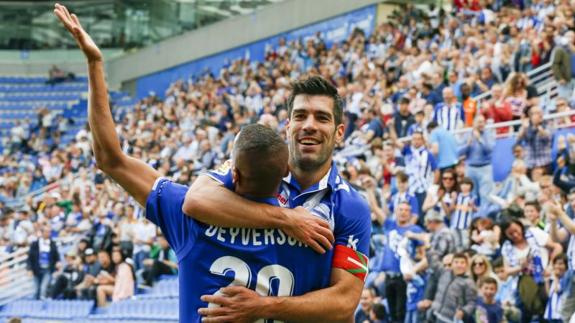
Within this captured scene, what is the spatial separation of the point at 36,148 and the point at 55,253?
1194cm

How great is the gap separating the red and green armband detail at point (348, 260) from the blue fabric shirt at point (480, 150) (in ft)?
24.9

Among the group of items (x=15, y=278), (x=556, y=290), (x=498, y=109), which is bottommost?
(x=15, y=278)

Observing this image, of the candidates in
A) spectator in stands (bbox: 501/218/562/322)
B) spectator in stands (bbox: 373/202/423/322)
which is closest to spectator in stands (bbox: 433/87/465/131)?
spectator in stands (bbox: 373/202/423/322)

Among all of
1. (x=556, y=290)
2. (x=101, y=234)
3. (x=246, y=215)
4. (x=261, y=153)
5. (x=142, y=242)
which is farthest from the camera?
(x=101, y=234)

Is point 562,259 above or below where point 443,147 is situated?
below

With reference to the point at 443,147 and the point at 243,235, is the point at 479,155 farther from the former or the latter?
the point at 243,235

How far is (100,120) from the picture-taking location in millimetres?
3516

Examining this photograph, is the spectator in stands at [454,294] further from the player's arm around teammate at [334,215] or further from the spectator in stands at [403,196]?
the player's arm around teammate at [334,215]

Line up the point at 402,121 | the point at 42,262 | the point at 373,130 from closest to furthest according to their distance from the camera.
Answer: the point at 402,121
the point at 373,130
the point at 42,262

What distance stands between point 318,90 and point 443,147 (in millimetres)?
7702

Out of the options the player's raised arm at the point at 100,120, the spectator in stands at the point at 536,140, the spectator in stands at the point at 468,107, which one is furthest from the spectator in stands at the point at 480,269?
the player's raised arm at the point at 100,120

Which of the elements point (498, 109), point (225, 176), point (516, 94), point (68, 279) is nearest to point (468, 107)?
point (498, 109)

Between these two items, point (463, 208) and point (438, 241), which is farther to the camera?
point (463, 208)

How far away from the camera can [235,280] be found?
3457mm
